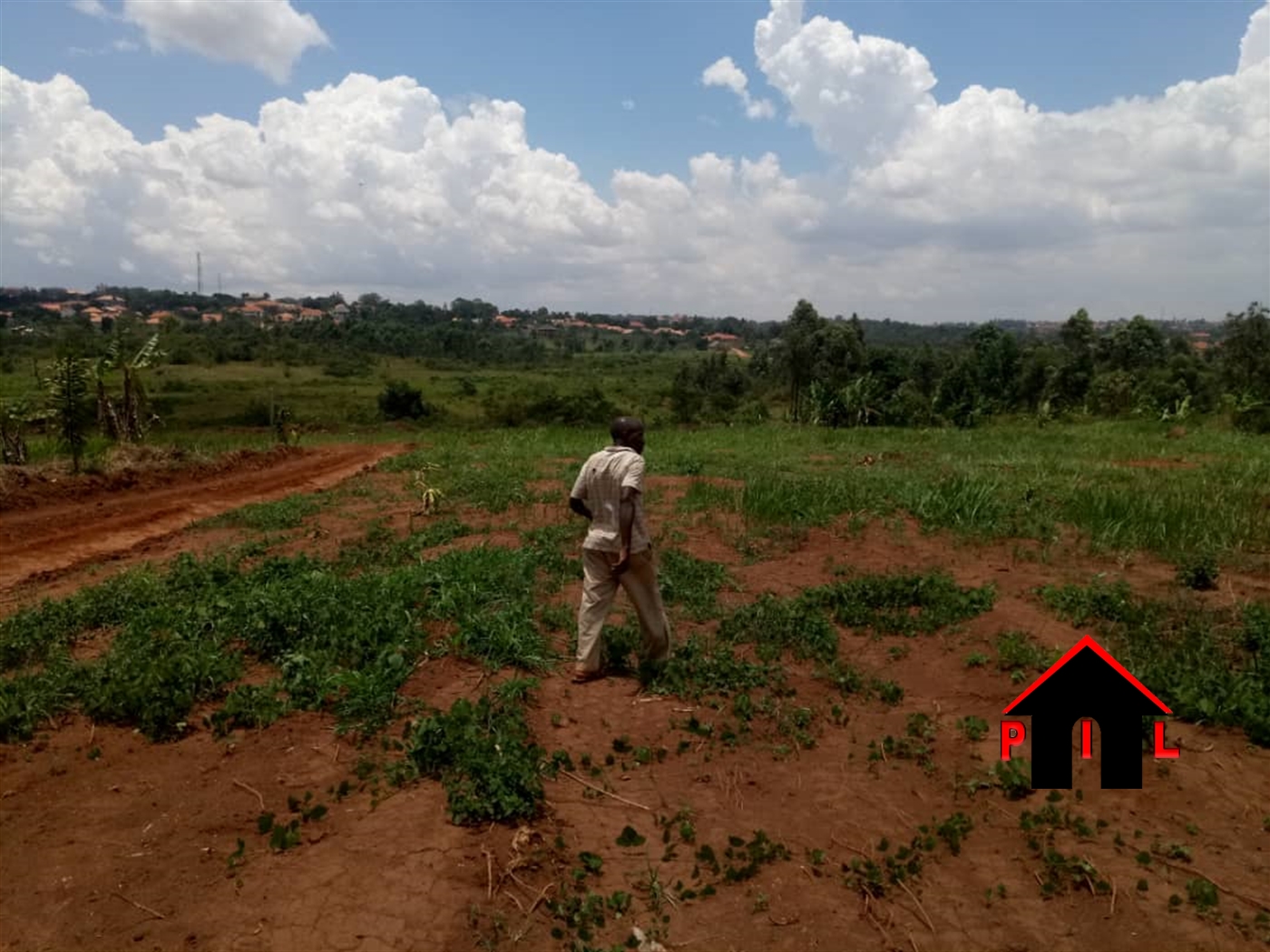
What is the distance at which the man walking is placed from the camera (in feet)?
16.7

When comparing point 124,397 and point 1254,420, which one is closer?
point 124,397

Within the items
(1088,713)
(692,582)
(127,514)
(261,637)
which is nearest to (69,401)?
(127,514)

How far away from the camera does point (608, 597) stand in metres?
5.24

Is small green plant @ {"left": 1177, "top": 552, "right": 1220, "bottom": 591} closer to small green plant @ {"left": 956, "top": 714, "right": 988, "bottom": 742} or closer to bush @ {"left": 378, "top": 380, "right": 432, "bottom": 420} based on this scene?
small green plant @ {"left": 956, "top": 714, "right": 988, "bottom": 742}

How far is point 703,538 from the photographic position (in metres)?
8.69

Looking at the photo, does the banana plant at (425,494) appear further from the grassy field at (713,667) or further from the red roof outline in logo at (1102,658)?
the red roof outline in logo at (1102,658)

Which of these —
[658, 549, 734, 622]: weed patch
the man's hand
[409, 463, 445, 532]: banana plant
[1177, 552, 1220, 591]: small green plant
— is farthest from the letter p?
[409, 463, 445, 532]: banana plant

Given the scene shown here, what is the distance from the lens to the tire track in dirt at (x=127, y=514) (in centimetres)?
882

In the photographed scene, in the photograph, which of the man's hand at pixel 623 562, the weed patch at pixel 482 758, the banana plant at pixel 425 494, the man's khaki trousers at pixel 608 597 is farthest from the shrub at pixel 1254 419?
the weed patch at pixel 482 758

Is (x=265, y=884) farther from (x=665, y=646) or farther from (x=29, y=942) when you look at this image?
(x=665, y=646)

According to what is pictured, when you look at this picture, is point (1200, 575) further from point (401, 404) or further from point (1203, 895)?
point (401, 404)

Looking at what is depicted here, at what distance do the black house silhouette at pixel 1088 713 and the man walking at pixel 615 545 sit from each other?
90.5 inches

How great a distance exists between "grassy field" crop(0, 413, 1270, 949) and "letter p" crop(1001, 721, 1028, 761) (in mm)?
Answer: 106

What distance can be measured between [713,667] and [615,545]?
109 cm
